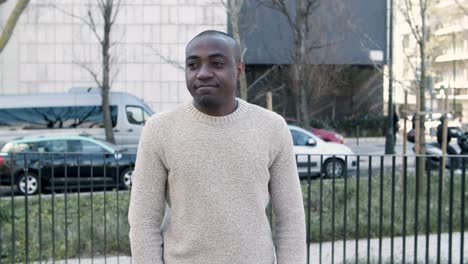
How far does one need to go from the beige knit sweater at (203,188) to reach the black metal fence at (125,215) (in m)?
2.89

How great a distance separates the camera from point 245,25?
2786 cm

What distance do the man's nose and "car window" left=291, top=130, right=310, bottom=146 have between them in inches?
606

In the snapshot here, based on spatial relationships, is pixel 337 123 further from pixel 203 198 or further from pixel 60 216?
pixel 203 198

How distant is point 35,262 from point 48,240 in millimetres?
710

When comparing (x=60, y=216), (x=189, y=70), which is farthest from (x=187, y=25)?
(x=189, y=70)

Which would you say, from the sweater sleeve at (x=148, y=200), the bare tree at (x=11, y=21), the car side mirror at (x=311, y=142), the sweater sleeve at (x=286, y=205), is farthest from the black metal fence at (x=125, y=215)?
the car side mirror at (x=311, y=142)

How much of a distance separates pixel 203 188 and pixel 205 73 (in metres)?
0.42

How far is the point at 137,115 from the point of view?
22828 millimetres

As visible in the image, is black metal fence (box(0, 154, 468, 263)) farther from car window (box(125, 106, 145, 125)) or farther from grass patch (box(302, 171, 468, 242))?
car window (box(125, 106, 145, 125))

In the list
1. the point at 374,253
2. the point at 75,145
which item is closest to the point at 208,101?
the point at 374,253

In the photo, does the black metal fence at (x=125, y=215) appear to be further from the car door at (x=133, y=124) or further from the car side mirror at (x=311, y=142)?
the car door at (x=133, y=124)

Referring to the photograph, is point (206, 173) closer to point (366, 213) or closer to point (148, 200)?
point (148, 200)

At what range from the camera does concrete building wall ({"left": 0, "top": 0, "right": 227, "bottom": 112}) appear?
31.8 metres

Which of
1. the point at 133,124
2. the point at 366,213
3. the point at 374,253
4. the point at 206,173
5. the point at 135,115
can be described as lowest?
the point at 374,253
